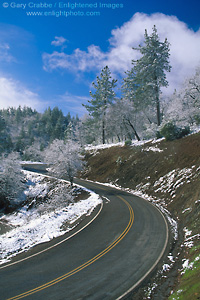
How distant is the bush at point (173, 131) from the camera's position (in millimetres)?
34469

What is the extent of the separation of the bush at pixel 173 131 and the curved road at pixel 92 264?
21323mm

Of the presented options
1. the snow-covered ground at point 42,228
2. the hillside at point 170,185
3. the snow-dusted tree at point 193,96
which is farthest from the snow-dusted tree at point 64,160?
the snow-dusted tree at point 193,96

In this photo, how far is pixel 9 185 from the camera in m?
37.3

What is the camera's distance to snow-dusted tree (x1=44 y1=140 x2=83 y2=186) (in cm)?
3312

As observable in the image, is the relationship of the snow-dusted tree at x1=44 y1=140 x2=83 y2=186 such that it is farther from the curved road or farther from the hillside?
the curved road

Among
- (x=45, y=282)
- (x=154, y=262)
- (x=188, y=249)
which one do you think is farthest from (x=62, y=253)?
(x=188, y=249)

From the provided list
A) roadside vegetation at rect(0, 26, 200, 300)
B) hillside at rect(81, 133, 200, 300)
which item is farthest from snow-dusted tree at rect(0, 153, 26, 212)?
hillside at rect(81, 133, 200, 300)

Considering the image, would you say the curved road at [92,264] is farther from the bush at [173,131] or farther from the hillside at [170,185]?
the bush at [173,131]

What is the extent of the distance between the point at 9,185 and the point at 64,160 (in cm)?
1390

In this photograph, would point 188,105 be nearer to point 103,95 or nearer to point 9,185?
point 103,95

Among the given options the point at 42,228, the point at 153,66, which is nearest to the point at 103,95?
the point at 153,66

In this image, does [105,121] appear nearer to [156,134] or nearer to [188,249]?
[156,134]

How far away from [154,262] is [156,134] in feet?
104

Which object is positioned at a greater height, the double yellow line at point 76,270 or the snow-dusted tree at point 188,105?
the snow-dusted tree at point 188,105
